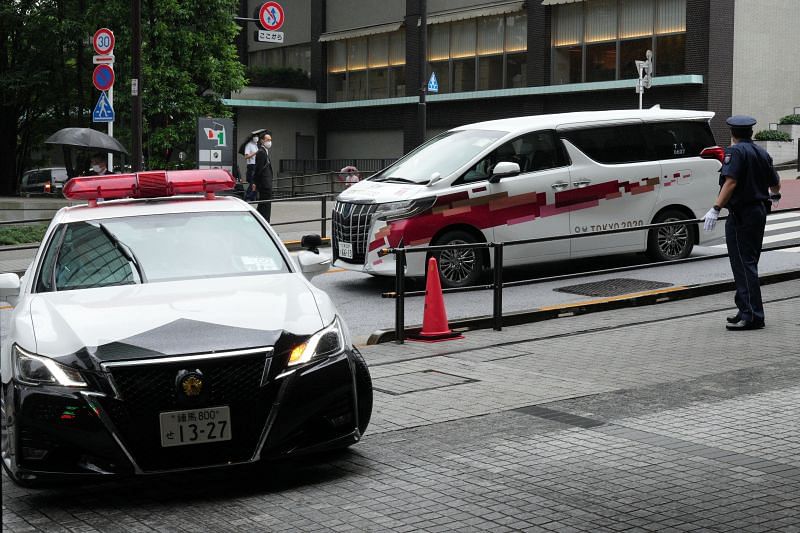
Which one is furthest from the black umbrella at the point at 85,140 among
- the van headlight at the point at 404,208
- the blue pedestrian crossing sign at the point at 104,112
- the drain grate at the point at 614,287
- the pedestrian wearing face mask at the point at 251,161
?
the drain grate at the point at 614,287

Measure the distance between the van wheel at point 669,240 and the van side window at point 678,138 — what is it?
0.83 meters

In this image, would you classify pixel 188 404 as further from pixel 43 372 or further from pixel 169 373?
pixel 43 372

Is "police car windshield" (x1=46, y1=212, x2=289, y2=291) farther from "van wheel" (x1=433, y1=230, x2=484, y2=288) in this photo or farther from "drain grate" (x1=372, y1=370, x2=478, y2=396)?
"van wheel" (x1=433, y1=230, x2=484, y2=288)

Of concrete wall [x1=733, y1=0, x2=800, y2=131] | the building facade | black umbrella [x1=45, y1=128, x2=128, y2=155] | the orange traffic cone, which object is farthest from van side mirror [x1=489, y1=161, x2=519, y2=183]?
concrete wall [x1=733, y1=0, x2=800, y2=131]

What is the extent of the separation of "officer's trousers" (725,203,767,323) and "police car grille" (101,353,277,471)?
244 inches

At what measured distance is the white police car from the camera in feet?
18.4

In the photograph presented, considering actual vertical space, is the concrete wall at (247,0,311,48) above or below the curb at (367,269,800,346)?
above

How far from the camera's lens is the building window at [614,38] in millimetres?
36281

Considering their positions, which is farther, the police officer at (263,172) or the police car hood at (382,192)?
the police officer at (263,172)

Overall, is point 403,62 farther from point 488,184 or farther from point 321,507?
point 321,507

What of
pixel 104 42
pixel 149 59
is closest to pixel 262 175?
pixel 104 42

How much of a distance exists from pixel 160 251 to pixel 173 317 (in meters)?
1.24

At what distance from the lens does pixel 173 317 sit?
6.03 meters

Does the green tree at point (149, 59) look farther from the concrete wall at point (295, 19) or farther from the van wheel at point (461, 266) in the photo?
the van wheel at point (461, 266)
